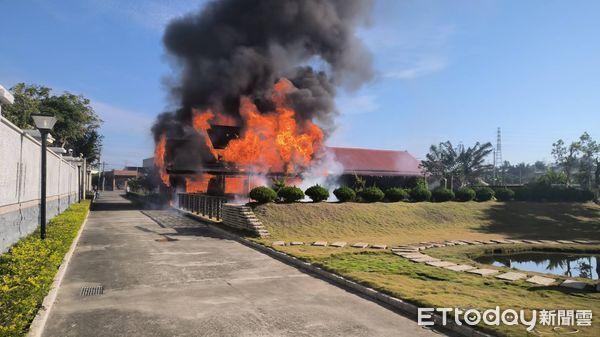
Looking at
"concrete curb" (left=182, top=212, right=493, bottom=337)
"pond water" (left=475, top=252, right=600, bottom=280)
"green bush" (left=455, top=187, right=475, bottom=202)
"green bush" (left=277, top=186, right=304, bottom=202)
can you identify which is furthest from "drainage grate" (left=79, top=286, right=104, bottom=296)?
"green bush" (left=455, top=187, right=475, bottom=202)

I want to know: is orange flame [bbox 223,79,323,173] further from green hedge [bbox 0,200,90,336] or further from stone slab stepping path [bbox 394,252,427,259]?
green hedge [bbox 0,200,90,336]

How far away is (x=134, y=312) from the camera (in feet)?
22.8

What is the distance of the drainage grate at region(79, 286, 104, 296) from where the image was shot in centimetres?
812

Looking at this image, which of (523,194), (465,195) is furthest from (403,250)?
(523,194)

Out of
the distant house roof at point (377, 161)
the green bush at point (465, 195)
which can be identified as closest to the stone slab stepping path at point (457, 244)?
the green bush at point (465, 195)

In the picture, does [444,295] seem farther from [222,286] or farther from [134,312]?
[134,312]

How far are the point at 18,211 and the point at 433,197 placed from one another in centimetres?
2204

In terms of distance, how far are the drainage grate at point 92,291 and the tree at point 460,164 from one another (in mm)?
37663

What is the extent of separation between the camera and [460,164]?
42.1 metres

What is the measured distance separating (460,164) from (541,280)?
114 feet

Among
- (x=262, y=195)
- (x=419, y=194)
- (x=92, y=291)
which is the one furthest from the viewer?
(x=419, y=194)

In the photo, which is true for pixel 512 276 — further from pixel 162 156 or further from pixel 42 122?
pixel 162 156

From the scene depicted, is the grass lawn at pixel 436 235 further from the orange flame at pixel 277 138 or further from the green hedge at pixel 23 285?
the orange flame at pixel 277 138

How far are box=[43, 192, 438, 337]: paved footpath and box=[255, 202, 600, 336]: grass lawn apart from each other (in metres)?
1.11
